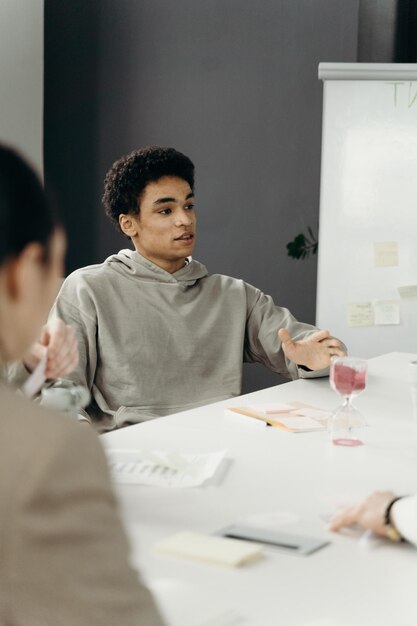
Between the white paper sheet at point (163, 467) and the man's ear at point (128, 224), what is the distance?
1260 mm

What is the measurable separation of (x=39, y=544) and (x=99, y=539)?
5 centimetres

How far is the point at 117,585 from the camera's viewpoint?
0.71 metres

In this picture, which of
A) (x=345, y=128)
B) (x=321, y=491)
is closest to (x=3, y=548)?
(x=321, y=491)

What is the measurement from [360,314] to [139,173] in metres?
1.44

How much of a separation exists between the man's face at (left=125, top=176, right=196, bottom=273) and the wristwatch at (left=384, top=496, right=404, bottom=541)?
1.58 metres

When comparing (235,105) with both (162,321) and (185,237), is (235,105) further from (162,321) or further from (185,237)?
(162,321)

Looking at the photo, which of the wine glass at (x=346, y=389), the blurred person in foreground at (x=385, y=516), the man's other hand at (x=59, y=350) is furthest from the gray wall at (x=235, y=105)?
the blurred person in foreground at (x=385, y=516)

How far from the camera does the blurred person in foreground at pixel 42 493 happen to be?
2.14 feet

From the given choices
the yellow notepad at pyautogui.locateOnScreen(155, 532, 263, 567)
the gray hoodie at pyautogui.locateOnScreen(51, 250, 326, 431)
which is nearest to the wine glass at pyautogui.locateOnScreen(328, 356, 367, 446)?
the gray hoodie at pyautogui.locateOnScreen(51, 250, 326, 431)

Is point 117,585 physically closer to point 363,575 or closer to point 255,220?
point 363,575

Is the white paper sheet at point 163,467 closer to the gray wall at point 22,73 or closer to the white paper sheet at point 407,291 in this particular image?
the white paper sheet at point 407,291

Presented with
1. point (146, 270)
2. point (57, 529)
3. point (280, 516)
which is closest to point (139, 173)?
point (146, 270)

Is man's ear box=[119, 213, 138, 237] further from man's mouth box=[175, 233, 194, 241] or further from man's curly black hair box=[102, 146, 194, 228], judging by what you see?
man's mouth box=[175, 233, 194, 241]

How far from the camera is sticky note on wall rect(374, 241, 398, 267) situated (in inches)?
151
